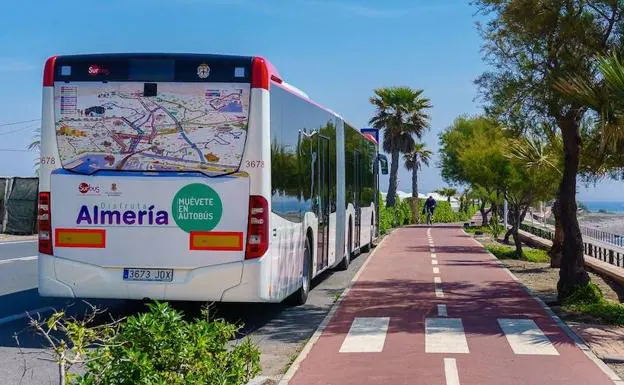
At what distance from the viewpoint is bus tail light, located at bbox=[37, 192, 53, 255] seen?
393 inches

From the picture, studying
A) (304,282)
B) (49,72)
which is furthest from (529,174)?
(49,72)

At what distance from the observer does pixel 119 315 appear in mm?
11953

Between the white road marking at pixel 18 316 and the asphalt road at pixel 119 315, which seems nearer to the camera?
the asphalt road at pixel 119 315

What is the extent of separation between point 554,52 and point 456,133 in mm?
37677

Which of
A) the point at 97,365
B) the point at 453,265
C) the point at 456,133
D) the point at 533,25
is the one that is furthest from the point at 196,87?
the point at 456,133

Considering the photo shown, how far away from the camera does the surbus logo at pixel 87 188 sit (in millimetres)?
9898

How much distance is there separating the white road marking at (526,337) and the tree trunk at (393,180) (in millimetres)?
44925

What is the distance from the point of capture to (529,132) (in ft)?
54.0

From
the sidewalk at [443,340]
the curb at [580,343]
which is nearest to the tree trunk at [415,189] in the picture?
the sidewalk at [443,340]

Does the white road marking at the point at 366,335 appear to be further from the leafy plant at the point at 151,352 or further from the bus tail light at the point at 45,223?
the bus tail light at the point at 45,223

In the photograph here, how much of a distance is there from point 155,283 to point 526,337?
4.83 m

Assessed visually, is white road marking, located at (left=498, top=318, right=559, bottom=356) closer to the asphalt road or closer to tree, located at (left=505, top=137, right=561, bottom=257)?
the asphalt road

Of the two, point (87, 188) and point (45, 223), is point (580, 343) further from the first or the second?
point (45, 223)

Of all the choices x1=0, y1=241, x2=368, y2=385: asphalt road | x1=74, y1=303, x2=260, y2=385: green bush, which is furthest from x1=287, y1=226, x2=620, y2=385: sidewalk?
x1=74, y1=303, x2=260, y2=385: green bush
